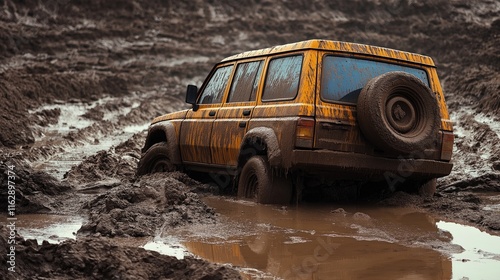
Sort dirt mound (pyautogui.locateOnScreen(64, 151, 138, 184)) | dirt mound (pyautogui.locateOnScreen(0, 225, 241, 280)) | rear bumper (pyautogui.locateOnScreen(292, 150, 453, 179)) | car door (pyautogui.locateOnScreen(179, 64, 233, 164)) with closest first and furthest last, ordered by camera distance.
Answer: dirt mound (pyautogui.locateOnScreen(0, 225, 241, 280)) → rear bumper (pyautogui.locateOnScreen(292, 150, 453, 179)) → car door (pyautogui.locateOnScreen(179, 64, 233, 164)) → dirt mound (pyautogui.locateOnScreen(64, 151, 138, 184))

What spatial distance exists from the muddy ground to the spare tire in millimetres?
805

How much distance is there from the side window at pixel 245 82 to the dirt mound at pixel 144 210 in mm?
1266

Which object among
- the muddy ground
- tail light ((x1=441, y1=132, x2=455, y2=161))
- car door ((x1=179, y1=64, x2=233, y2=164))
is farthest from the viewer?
car door ((x1=179, y1=64, x2=233, y2=164))

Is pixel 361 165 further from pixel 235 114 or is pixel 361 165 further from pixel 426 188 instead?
pixel 235 114

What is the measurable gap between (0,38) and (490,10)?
59.5ft

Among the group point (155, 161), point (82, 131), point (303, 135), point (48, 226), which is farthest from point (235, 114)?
point (82, 131)

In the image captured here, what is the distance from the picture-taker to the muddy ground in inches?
265

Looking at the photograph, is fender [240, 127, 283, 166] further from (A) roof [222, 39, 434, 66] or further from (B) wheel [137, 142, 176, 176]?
(B) wheel [137, 142, 176, 176]

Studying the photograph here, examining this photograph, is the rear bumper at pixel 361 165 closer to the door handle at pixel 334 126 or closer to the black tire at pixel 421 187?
the door handle at pixel 334 126

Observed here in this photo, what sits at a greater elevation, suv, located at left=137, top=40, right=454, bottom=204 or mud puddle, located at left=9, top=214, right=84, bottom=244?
suv, located at left=137, top=40, right=454, bottom=204

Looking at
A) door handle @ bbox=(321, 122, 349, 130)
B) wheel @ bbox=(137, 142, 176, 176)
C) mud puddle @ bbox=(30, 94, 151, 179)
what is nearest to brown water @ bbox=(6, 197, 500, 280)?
door handle @ bbox=(321, 122, 349, 130)

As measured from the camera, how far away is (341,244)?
5.97m

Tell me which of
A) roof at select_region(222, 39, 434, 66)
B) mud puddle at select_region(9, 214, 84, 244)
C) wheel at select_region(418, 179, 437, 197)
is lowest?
mud puddle at select_region(9, 214, 84, 244)

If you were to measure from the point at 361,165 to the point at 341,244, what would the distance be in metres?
1.64
